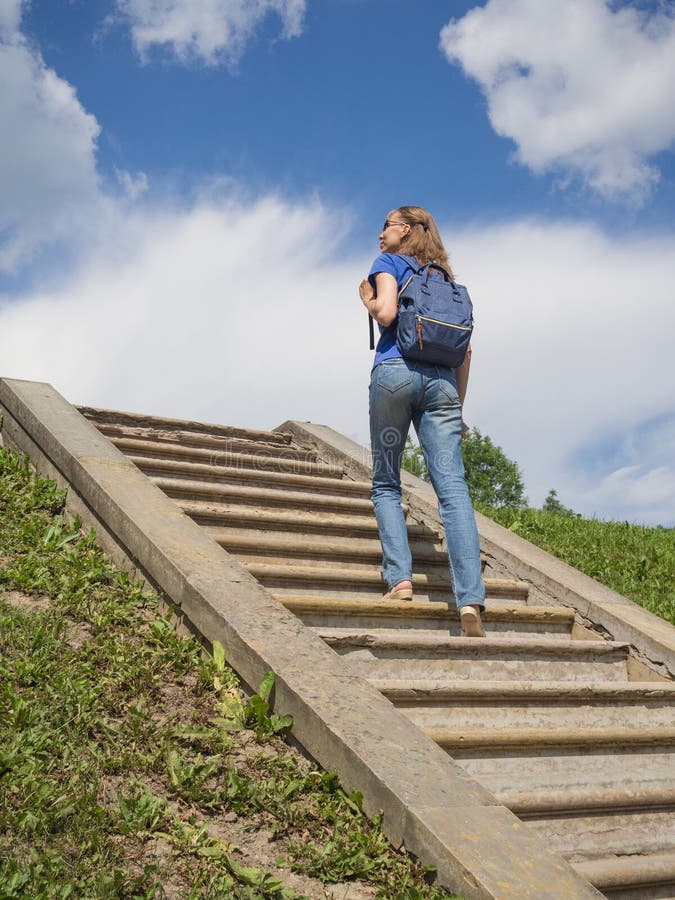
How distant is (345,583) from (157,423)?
11.1ft

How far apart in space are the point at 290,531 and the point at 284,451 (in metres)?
2.25

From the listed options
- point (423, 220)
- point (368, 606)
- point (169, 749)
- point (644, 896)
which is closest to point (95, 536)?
point (368, 606)

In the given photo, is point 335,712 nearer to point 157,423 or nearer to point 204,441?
point 204,441

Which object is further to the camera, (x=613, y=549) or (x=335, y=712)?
(x=613, y=549)

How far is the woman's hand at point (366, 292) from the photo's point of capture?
4875mm

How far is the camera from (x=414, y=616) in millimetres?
4695

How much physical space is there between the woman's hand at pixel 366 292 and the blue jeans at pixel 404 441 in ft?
1.28

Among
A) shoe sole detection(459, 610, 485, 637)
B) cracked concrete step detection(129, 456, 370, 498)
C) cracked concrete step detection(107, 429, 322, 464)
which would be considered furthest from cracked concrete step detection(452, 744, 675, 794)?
cracked concrete step detection(107, 429, 322, 464)

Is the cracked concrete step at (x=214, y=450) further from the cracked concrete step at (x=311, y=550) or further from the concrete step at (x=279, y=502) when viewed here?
the cracked concrete step at (x=311, y=550)

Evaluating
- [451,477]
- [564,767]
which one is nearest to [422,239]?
[451,477]

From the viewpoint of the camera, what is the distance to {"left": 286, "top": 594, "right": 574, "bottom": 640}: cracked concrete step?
176 inches

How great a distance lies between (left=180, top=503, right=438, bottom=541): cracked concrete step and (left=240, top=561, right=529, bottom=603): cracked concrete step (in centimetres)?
44

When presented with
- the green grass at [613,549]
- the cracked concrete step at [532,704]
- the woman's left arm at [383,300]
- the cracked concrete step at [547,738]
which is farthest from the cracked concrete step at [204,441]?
the cracked concrete step at [547,738]

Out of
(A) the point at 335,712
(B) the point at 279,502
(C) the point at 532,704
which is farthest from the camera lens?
(B) the point at 279,502
